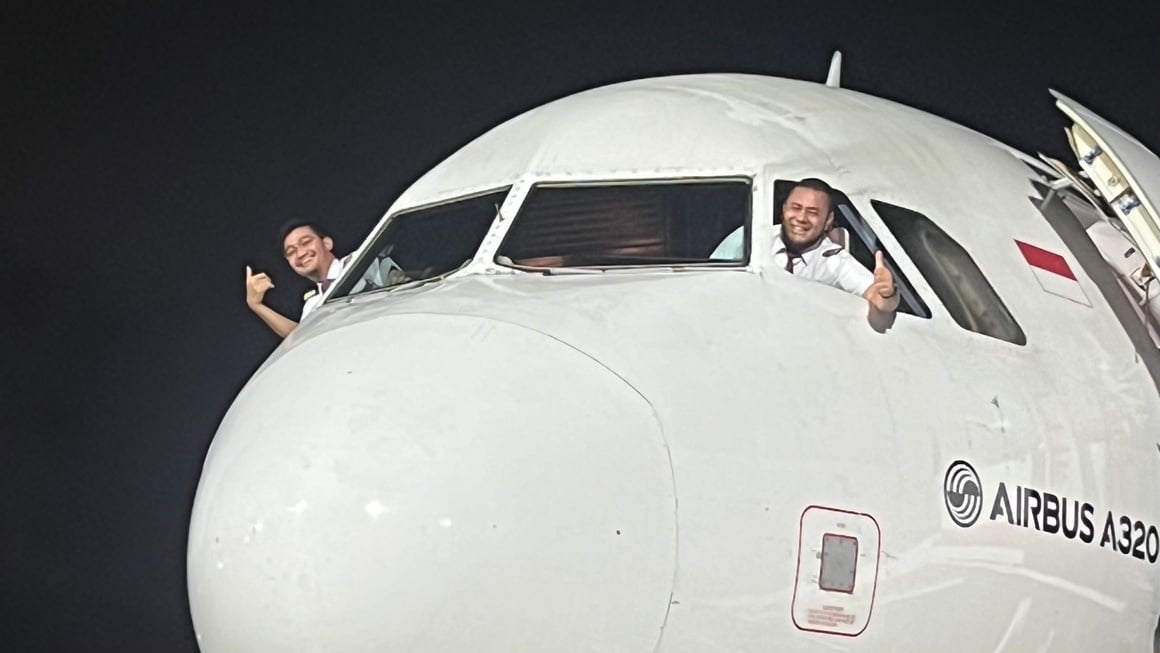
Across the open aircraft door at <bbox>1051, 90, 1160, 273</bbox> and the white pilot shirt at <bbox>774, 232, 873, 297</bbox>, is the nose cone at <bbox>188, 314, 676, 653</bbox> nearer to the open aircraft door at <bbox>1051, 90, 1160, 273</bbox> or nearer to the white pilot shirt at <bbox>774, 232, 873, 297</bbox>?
the white pilot shirt at <bbox>774, 232, 873, 297</bbox>

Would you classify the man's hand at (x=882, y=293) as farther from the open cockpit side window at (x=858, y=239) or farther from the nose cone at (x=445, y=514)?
the nose cone at (x=445, y=514)

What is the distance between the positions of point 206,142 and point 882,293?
8.36 meters

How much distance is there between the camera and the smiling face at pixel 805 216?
705cm

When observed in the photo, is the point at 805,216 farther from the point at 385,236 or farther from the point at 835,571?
the point at 385,236

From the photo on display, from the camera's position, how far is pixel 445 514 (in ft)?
18.3

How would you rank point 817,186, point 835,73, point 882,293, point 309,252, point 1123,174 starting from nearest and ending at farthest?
point 882,293 < point 817,186 < point 1123,174 < point 309,252 < point 835,73

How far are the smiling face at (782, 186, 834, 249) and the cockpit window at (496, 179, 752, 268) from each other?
159 mm

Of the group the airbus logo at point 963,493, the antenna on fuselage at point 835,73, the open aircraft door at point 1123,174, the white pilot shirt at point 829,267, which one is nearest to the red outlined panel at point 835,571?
the airbus logo at point 963,493

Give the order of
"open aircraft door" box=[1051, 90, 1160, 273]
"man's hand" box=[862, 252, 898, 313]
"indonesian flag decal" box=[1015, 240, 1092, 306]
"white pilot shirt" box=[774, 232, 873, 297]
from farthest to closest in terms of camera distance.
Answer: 1. "open aircraft door" box=[1051, 90, 1160, 273]
2. "indonesian flag decal" box=[1015, 240, 1092, 306]
3. "white pilot shirt" box=[774, 232, 873, 297]
4. "man's hand" box=[862, 252, 898, 313]

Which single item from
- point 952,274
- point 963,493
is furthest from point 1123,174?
point 963,493

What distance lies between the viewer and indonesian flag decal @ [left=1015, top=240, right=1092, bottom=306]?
778 centimetres

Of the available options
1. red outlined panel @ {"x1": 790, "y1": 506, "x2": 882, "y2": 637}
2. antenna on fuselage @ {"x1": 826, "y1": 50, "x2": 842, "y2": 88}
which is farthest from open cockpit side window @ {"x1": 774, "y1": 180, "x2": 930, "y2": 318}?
antenna on fuselage @ {"x1": 826, "y1": 50, "x2": 842, "y2": 88}

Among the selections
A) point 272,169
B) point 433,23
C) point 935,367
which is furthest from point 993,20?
point 935,367

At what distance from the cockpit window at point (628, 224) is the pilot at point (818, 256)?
13 cm
